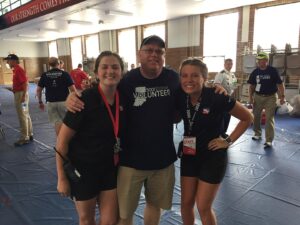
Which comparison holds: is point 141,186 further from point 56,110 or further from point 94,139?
point 56,110

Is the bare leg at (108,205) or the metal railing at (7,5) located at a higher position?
the metal railing at (7,5)

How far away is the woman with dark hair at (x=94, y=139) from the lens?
5.47 feet

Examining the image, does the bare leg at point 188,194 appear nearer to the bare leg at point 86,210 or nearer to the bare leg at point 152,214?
the bare leg at point 152,214

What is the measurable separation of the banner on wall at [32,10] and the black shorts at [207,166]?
805 cm

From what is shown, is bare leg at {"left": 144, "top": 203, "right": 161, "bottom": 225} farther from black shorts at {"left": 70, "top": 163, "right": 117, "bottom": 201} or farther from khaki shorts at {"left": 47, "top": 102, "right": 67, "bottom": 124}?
khaki shorts at {"left": 47, "top": 102, "right": 67, "bottom": 124}

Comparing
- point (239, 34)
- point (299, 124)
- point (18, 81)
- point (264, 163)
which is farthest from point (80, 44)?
point (264, 163)

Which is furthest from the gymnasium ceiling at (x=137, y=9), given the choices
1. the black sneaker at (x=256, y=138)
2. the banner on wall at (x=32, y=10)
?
the black sneaker at (x=256, y=138)

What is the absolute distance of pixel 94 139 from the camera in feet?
5.55

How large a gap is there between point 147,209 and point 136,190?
0.30 m

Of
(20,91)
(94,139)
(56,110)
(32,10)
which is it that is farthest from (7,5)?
(94,139)

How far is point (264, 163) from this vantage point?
407 cm

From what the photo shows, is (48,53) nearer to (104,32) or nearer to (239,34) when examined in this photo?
(104,32)

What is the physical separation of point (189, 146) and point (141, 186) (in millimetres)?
470

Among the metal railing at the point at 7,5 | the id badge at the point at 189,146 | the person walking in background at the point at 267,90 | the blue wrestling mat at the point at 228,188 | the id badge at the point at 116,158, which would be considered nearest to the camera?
the id badge at the point at 116,158
